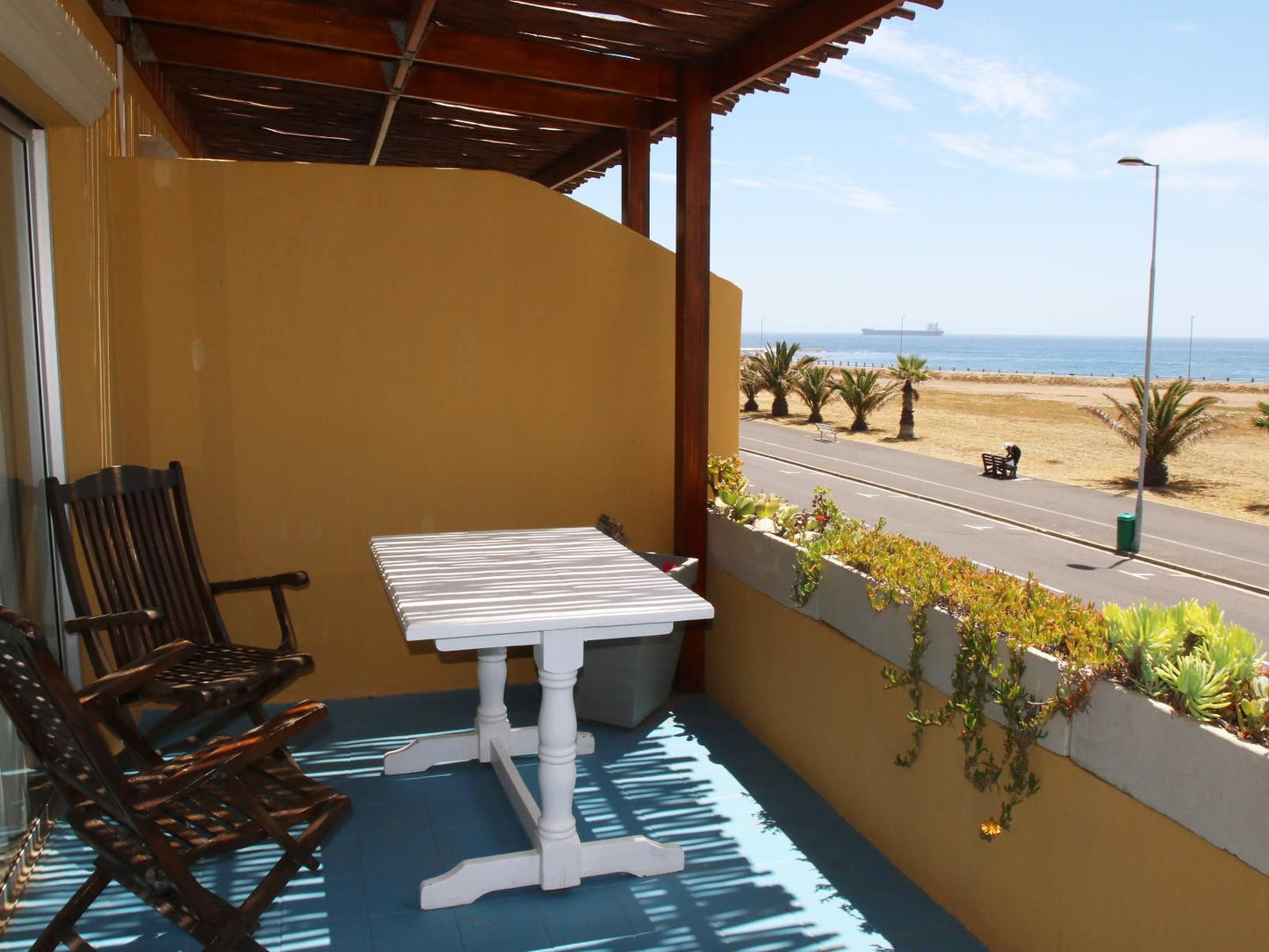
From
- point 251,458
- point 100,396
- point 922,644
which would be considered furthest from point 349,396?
point 922,644

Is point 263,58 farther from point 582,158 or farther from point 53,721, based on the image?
point 53,721

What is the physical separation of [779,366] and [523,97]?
74.1 ft

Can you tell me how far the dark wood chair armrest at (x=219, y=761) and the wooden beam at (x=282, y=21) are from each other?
9.58 feet

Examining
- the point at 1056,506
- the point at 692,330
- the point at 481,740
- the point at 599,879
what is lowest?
the point at 1056,506

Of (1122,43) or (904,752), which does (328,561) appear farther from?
(1122,43)

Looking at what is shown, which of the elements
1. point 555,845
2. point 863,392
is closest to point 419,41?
point 555,845

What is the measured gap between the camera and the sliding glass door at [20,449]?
10.3 feet

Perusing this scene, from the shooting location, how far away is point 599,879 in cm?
318

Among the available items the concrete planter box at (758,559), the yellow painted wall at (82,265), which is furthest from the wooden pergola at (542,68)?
the yellow painted wall at (82,265)

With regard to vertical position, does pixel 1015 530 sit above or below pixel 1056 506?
above

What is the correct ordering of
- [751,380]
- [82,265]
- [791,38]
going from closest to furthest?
[82,265]
[791,38]
[751,380]

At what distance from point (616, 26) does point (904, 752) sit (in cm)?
298

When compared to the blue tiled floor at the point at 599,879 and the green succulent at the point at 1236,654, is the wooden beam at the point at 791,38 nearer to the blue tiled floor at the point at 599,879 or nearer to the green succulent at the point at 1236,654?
the green succulent at the point at 1236,654

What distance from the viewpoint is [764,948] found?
2789 mm
